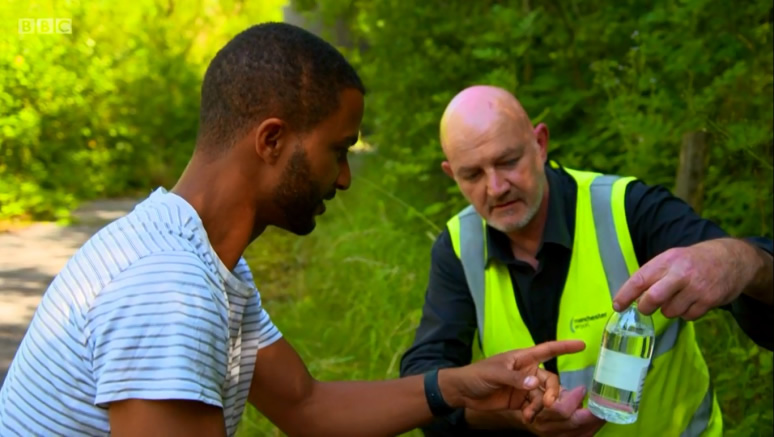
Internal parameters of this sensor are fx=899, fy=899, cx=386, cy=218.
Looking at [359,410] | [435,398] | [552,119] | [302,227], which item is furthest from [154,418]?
[552,119]

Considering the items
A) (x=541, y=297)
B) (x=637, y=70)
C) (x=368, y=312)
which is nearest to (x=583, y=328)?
(x=541, y=297)

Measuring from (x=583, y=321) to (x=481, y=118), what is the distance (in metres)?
0.75

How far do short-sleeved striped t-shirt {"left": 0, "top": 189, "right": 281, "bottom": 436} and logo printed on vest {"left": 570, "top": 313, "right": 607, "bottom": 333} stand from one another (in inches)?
48.5

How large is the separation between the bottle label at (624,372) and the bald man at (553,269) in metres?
0.09

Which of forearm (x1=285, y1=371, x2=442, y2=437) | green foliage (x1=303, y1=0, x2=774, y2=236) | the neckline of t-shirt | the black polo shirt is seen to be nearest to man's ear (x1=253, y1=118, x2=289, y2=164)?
the neckline of t-shirt

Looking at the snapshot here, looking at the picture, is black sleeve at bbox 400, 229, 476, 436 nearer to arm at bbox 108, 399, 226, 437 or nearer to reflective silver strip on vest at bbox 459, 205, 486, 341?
reflective silver strip on vest at bbox 459, 205, 486, 341

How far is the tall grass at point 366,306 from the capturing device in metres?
3.65

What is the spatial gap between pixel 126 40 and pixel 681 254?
11.5 feet

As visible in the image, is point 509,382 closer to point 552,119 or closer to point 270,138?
point 270,138

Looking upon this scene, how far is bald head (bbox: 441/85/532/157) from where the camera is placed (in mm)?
2926

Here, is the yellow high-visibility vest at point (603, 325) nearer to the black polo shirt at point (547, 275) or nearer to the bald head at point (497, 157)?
the black polo shirt at point (547, 275)

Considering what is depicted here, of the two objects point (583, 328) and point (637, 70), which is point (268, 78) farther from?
point (637, 70)

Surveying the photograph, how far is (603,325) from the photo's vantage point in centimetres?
259

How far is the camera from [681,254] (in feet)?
6.96
